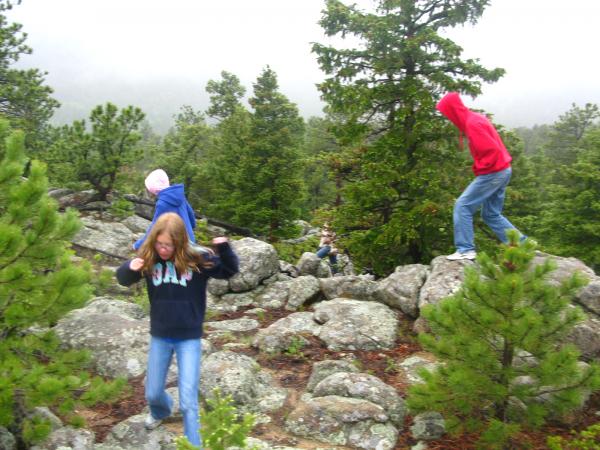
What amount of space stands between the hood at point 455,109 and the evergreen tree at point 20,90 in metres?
14.2

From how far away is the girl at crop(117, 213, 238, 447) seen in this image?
4.15 m

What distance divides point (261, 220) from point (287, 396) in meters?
16.1

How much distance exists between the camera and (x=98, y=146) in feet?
44.5

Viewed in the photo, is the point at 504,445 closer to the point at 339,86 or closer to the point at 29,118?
the point at 339,86

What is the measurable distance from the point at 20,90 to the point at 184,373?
15718 millimetres

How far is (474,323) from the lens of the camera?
4559 mm

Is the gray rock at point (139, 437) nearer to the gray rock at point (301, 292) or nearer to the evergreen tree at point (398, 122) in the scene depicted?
the gray rock at point (301, 292)

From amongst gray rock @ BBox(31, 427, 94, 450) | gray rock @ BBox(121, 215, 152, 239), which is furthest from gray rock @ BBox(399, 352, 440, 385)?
gray rock @ BBox(121, 215, 152, 239)

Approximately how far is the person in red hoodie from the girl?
443 cm

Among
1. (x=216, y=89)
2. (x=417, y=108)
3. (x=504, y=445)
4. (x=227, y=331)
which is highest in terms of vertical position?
(x=216, y=89)

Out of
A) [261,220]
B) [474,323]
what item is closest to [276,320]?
[474,323]

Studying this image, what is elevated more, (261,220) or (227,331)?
(261,220)

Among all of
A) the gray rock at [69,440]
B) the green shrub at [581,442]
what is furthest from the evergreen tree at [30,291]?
the green shrub at [581,442]

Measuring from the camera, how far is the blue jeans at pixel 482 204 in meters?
6.98
